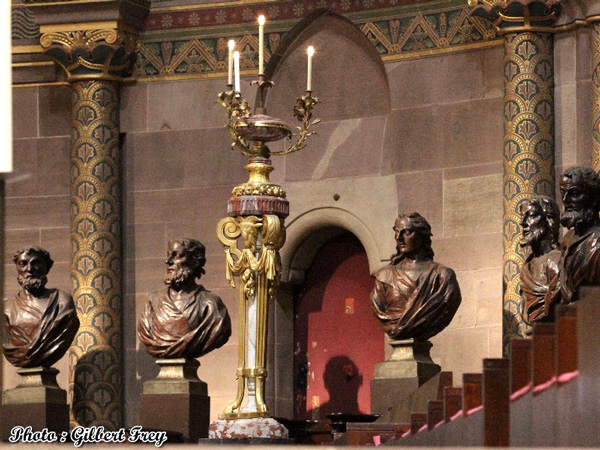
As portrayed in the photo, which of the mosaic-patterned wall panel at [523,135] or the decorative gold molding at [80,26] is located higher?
the decorative gold molding at [80,26]

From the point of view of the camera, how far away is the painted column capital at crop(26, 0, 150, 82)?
1460 cm

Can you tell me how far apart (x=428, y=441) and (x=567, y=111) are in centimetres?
555

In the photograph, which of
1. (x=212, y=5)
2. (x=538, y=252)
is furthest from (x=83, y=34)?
(x=538, y=252)

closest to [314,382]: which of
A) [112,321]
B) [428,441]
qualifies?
[112,321]

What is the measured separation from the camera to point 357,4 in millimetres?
14344

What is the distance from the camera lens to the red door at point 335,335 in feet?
46.5

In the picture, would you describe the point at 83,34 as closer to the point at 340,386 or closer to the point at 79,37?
the point at 79,37

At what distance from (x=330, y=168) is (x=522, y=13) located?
255 centimetres

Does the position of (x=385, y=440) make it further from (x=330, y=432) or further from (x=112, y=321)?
(x=112, y=321)

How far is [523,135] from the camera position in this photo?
12836 millimetres

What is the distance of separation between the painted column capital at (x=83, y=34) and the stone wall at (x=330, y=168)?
51 cm

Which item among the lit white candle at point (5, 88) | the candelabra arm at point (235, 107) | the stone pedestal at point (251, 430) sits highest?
the candelabra arm at point (235, 107)

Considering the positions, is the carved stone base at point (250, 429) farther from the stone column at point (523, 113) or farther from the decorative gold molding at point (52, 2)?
the decorative gold molding at point (52, 2)

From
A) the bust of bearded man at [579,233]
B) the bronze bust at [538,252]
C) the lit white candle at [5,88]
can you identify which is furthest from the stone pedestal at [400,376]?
the lit white candle at [5,88]
